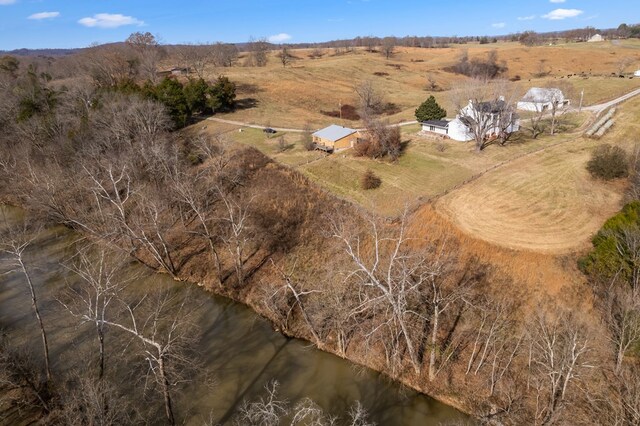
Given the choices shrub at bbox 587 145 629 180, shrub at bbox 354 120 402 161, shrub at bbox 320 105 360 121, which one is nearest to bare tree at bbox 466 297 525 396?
shrub at bbox 587 145 629 180

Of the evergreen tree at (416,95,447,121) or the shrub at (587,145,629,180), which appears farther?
the evergreen tree at (416,95,447,121)

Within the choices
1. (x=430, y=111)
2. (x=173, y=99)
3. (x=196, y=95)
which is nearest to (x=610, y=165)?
(x=430, y=111)

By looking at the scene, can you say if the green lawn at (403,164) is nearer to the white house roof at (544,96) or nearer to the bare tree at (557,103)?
the bare tree at (557,103)

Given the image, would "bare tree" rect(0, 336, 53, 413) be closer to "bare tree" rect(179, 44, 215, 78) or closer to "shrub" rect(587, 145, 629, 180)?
"shrub" rect(587, 145, 629, 180)

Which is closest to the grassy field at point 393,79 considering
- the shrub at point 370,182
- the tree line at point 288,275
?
the tree line at point 288,275

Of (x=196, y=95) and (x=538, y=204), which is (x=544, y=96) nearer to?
(x=538, y=204)

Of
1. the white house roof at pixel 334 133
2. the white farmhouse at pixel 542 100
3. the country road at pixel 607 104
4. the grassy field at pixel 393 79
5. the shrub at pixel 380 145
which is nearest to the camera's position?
the shrub at pixel 380 145
